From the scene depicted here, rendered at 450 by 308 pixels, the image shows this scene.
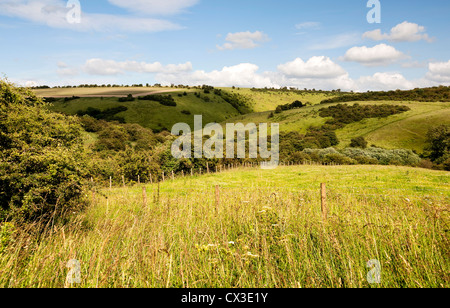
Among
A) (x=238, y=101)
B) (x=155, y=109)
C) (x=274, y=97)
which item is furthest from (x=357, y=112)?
(x=274, y=97)

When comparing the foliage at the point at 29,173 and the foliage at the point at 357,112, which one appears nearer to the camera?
the foliage at the point at 29,173

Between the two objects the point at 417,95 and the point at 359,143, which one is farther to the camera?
the point at 417,95

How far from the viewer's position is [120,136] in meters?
63.6

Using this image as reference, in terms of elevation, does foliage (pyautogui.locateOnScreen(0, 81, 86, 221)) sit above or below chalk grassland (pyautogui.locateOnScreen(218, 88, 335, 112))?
below

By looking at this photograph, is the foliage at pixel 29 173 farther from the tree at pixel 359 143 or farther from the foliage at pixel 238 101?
the foliage at pixel 238 101

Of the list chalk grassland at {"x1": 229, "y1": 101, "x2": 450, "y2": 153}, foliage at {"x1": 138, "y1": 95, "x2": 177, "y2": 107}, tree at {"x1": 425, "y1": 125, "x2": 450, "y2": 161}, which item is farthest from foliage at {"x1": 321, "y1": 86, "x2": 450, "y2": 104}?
foliage at {"x1": 138, "y1": 95, "x2": 177, "y2": 107}

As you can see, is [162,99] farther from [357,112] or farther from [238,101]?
[357,112]

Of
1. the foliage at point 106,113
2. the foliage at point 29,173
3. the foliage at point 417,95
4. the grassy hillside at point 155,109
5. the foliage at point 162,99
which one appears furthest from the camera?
the foliage at point 162,99

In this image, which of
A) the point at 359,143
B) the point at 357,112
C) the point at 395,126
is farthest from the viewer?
the point at 357,112

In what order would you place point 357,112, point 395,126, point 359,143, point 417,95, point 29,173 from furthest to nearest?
point 417,95 < point 357,112 < point 395,126 < point 359,143 < point 29,173

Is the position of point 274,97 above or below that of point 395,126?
above

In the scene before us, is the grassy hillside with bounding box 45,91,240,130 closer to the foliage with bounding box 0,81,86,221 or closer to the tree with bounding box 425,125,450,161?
the tree with bounding box 425,125,450,161

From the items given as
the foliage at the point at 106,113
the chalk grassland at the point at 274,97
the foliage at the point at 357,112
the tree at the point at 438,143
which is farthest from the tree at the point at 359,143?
the chalk grassland at the point at 274,97
